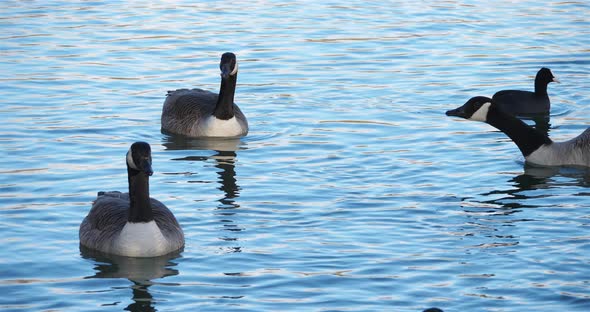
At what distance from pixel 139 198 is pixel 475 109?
22.3 feet

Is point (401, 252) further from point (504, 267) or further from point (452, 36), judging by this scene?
point (452, 36)

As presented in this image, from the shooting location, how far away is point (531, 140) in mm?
17906

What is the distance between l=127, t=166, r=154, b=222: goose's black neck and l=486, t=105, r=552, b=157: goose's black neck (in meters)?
6.91

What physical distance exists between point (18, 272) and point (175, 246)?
1740 mm

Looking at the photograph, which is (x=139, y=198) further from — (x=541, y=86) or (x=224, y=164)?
(x=541, y=86)

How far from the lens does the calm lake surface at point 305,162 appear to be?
12250 millimetres

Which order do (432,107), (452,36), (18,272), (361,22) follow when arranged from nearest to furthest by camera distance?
1. (18,272)
2. (432,107)
3. (452,36)
4. (361,22)

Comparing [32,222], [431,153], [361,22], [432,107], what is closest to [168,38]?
[361,22]

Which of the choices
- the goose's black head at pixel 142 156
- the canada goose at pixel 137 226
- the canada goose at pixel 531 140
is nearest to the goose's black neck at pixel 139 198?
the canada goose at pixel 137 226

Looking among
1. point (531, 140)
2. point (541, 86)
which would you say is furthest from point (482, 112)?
point (541, 86)

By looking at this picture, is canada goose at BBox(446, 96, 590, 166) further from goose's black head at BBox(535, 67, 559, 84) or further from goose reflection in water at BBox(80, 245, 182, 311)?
goose reflection in water at BBox(80, 245, 182, 311)

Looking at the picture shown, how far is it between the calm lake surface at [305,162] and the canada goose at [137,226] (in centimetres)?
18

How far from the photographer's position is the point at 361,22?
29453 millimetres

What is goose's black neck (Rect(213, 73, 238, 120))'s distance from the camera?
1931 centimetres
